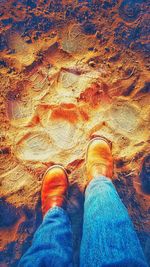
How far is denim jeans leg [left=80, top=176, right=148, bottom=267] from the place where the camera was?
0.90 meters

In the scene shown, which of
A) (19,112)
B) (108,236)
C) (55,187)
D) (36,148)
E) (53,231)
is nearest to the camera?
(108,236)

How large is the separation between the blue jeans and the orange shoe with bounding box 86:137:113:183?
0.19 meters

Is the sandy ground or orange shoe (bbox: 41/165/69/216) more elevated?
the sandy ground

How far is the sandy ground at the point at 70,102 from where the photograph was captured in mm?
1508

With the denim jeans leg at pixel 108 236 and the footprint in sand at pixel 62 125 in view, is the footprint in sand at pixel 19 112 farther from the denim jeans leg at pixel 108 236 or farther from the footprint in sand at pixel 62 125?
the denim jeans leg at pixel 108 236

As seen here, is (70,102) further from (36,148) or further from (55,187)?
(55,187)

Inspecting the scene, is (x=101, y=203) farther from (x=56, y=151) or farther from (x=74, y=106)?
(x=74, y=106)

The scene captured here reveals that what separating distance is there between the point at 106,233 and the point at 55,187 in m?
0.62

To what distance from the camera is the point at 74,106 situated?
174cm

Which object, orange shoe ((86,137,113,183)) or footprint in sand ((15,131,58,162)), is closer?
orange shoe ((86,137,113,183))

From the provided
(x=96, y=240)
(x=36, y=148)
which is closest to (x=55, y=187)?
(x=36, y=148)

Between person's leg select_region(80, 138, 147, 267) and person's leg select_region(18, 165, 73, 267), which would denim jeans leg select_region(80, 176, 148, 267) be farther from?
person's leg select_region(18, 165, 73, 267)

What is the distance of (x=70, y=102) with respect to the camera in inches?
68.9

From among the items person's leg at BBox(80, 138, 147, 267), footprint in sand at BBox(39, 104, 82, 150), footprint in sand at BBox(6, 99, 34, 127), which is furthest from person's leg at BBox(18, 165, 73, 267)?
footprint in sand at BBox(6, 99, 34, 127)
